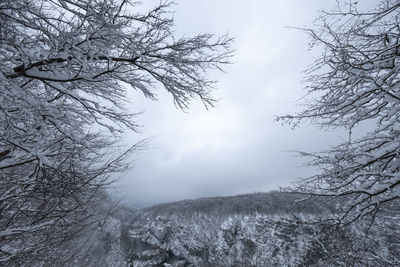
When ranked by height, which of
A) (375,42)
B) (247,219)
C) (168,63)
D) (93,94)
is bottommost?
(247,219)

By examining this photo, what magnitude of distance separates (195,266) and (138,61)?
34196 millimetres

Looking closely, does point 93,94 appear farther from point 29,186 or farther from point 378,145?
point 378,145

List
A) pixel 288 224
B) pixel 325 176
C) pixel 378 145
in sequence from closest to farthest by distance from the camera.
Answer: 1. pixel 378 145
2. pixel 325 176
3. pixel 288 224

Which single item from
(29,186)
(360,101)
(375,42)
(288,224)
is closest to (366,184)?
(360,101)

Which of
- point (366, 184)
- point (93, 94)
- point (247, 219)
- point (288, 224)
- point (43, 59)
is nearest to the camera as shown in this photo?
point (43, 59)

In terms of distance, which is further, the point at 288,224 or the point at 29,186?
the point at 288,224

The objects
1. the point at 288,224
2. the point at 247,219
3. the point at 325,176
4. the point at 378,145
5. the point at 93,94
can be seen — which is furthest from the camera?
the point at 247,219

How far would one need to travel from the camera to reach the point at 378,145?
3084 mm

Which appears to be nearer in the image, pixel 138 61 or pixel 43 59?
pixel 43 59

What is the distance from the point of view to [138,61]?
2.89 meters

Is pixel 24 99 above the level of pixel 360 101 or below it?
below

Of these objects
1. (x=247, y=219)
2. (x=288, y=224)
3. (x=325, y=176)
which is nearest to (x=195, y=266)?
(x=247, y=219)

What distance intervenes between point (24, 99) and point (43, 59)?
19.1 inches

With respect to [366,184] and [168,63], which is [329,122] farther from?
[168,63]
